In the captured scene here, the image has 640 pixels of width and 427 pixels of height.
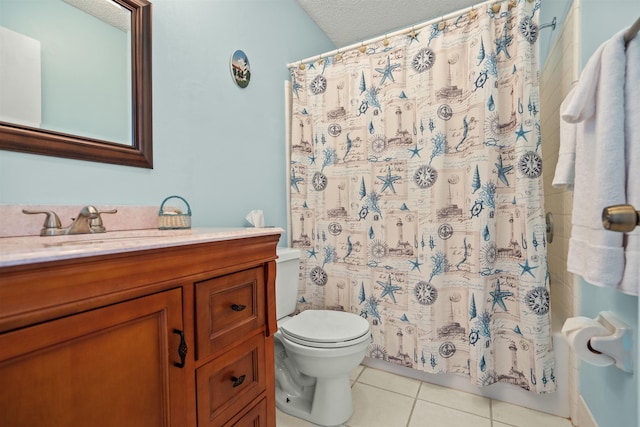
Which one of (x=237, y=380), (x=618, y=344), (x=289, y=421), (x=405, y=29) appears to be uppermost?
(x=405, y=29)

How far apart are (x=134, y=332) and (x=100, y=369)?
8 centimetres

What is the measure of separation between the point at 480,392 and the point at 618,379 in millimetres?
812

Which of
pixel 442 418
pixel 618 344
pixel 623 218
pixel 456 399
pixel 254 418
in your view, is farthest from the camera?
pixel 456 399

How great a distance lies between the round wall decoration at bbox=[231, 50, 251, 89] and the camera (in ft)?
5.41

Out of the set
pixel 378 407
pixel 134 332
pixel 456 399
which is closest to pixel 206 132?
pixel 134 332

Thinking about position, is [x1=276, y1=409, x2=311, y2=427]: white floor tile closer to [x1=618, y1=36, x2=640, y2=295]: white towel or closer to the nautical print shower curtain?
→ the nautical print shower curtain

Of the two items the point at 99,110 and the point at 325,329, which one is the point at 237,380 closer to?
the point at 325,329

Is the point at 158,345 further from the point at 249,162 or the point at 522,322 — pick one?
the point at 522,322

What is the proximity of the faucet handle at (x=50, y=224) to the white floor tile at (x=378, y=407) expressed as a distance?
1.42m

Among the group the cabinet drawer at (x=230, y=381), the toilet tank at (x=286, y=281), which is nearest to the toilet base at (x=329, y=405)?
the toilet tank at (x=286, y=281)

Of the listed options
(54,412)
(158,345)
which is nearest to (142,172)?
(158,345)

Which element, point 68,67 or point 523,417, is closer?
point 68,67

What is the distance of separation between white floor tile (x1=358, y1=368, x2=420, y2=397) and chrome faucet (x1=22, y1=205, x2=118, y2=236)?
61.7 inches

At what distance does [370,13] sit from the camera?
2270 millimetres
